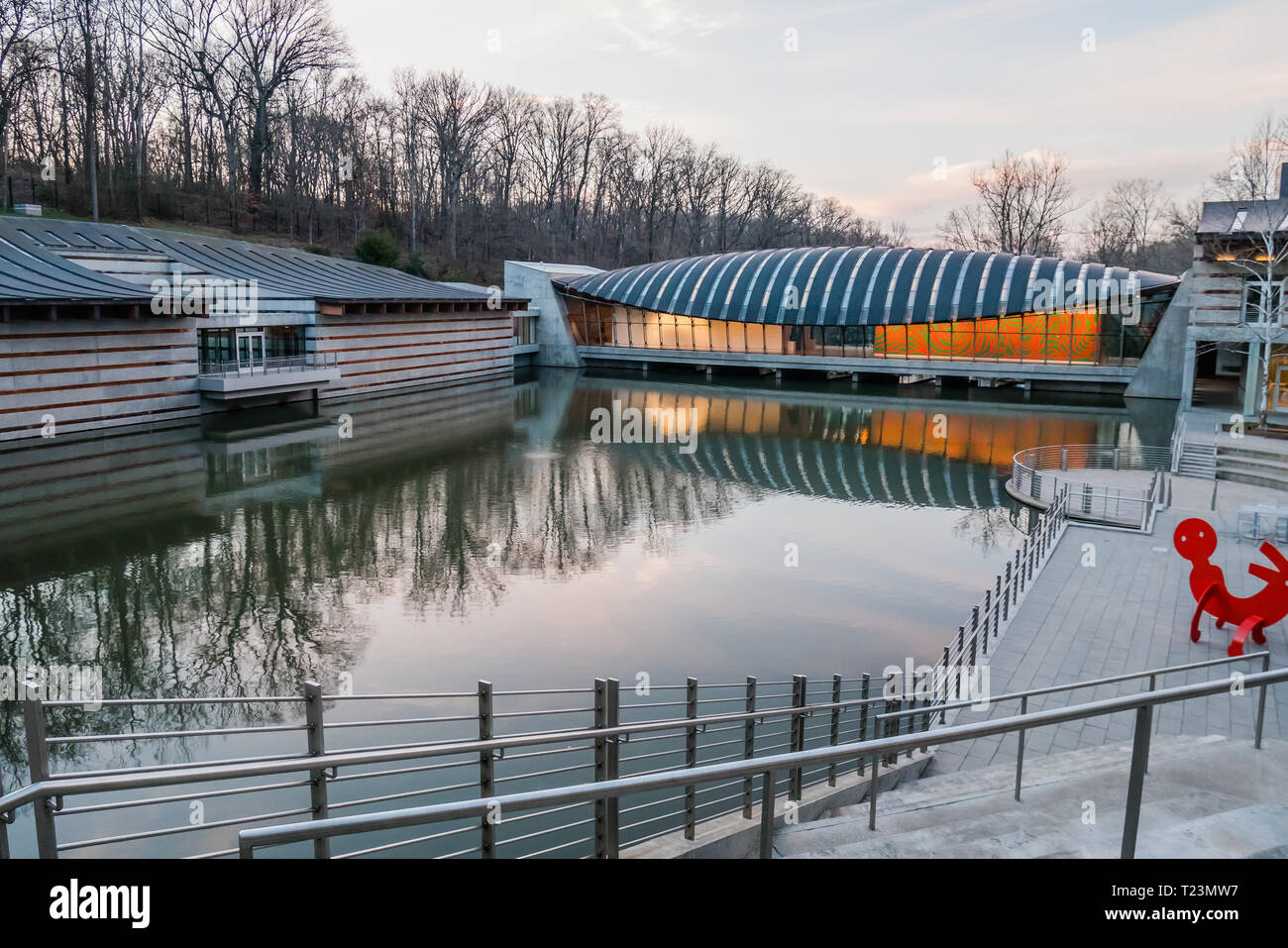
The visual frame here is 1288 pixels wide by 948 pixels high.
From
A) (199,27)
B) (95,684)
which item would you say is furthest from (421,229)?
(95,684)

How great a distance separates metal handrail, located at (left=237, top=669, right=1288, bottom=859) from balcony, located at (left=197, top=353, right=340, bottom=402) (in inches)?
1164

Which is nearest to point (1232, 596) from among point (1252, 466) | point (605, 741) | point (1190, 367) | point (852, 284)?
point (605, 741)

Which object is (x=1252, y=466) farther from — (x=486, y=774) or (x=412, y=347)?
(x=412, y=347)

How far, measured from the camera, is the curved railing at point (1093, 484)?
1909 cm

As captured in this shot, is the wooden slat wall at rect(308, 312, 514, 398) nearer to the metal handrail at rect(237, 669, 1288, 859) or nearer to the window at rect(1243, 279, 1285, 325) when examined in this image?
the window at rect(1243, 279, 1285, 325)

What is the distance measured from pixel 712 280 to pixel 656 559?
3744 cm

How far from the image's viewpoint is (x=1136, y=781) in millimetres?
4359

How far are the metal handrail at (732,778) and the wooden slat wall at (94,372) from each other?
26.0 meters

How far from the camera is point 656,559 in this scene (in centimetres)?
1645

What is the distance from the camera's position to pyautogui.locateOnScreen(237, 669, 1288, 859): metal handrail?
10.5ft

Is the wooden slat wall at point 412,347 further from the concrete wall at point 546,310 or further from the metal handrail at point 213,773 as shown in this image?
the metal handrail at point 213,773

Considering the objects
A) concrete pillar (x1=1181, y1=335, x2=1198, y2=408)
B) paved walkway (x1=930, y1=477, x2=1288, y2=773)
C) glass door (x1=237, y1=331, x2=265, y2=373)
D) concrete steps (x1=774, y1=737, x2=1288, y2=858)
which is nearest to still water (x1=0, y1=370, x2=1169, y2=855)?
paved walkway (x1=930, y1=477, x2=1288, y2=773)

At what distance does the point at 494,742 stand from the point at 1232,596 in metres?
10.5
